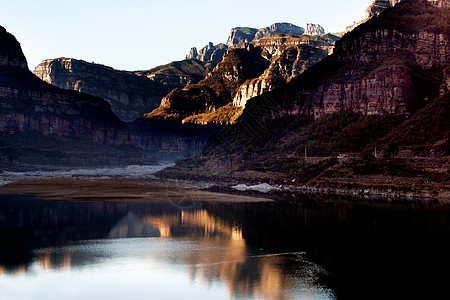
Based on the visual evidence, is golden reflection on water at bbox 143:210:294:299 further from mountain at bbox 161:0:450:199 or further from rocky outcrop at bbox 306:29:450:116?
rocky outcrop at bbox 306:29:450:116

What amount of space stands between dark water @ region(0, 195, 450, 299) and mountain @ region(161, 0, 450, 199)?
2483 cm

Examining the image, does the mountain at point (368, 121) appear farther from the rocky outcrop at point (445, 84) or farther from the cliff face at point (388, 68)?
the rocky outcrop at point (445, 84)

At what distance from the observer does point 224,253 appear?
138 feet

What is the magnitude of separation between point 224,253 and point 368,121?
88818 millimetres

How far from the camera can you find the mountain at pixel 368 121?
305 ft

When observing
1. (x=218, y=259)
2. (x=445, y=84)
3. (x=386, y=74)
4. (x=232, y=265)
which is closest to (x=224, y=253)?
(x=218, y=259)

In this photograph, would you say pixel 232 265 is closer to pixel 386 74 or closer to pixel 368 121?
pixel 368 121

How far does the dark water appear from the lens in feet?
104

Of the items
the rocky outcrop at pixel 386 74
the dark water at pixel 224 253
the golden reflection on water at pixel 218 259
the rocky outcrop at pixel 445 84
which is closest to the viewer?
the dark water at pixel 224 253

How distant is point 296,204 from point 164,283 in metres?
46.9

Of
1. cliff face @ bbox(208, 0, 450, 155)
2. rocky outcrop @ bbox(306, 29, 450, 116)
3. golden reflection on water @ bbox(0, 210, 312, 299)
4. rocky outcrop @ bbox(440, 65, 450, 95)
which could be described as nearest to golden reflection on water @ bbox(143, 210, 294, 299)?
golden reflection on water @ bbox(0, 210, 312, 299)

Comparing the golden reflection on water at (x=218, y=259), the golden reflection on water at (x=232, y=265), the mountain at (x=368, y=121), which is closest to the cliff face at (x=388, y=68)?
the mountain at (x=368, y=121)

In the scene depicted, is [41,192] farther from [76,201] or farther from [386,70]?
[386,70]

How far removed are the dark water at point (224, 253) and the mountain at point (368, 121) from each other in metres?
24.8
